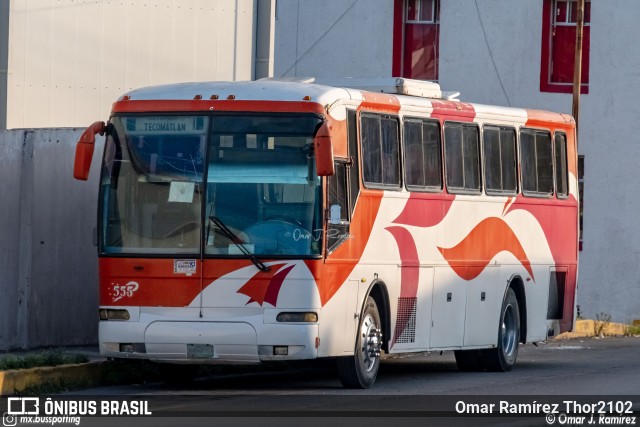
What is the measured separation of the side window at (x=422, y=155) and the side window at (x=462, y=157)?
0.25 metres

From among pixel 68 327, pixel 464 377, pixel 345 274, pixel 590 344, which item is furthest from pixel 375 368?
pixel 590 344

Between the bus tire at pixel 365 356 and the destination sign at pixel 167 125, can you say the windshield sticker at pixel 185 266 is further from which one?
the bus tire at pixel 365 356

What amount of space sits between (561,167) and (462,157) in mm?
3026

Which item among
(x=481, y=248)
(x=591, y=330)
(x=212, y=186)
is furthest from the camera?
(x=591, y=330)

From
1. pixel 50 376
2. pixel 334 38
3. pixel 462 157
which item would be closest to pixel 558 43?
pixel 334 38

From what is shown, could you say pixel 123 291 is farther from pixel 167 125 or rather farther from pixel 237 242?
pixel 167 125

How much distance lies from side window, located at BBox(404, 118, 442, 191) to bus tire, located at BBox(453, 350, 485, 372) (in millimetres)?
2602

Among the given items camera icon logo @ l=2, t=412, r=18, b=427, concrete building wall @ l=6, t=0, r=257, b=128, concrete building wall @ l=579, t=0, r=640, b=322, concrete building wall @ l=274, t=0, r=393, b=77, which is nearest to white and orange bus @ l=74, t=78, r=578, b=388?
camera icon logo @ l=2, t=412, r=18, b=427

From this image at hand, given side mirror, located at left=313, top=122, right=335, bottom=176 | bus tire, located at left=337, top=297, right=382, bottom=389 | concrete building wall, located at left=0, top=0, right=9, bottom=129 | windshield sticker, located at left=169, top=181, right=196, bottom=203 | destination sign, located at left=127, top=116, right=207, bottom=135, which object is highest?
concrete building wall, located at left=0, top=0, right=9, bottom=129

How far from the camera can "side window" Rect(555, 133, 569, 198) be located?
20.5 metres

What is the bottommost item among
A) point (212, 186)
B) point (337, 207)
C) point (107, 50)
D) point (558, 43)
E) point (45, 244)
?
point (45, 244)

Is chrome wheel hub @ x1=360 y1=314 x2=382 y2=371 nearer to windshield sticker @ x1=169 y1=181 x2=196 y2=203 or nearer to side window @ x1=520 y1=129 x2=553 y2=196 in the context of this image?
windshield sticker @ x1=169 y1=181 x2=196 y2=203

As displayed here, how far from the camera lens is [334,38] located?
3628 centimetres

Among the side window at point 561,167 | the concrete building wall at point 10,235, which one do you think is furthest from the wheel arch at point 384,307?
the side window at point 561,167
